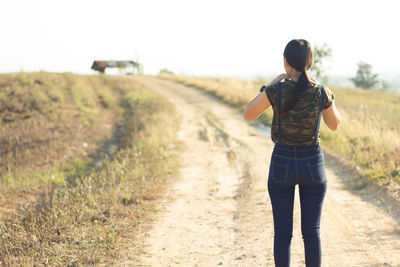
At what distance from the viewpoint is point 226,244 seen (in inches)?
189

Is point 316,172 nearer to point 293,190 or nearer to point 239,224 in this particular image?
point 293,190

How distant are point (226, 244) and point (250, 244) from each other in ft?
1.07

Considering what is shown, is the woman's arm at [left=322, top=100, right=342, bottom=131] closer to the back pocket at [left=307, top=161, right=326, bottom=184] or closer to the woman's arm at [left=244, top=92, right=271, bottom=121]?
the back pocket at [left=307, top=161, right=326, bottom=184]

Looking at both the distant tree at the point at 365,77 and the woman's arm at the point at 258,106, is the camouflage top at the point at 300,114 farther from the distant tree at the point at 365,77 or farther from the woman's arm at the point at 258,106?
the distant tree at the point at 365,77

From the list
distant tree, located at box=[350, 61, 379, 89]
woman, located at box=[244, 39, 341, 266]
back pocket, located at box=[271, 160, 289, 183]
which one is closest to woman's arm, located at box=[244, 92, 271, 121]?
woman, located at box=[244, 39, 341, 266]

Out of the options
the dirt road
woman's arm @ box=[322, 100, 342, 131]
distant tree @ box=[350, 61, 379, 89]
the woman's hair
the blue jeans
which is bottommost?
the dirt road

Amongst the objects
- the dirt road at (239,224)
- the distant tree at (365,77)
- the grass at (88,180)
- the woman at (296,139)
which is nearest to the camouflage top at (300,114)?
the woman at (296,139)

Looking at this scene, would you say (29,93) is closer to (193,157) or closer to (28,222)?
(193,157)

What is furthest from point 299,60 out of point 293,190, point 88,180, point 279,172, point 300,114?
point 88,180

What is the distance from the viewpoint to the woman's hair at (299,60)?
8.48ft

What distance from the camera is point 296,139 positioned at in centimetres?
275

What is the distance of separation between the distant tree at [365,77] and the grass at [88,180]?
42.1 meters

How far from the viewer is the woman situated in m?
2.63

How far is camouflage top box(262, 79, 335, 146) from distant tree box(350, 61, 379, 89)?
56.7 m
